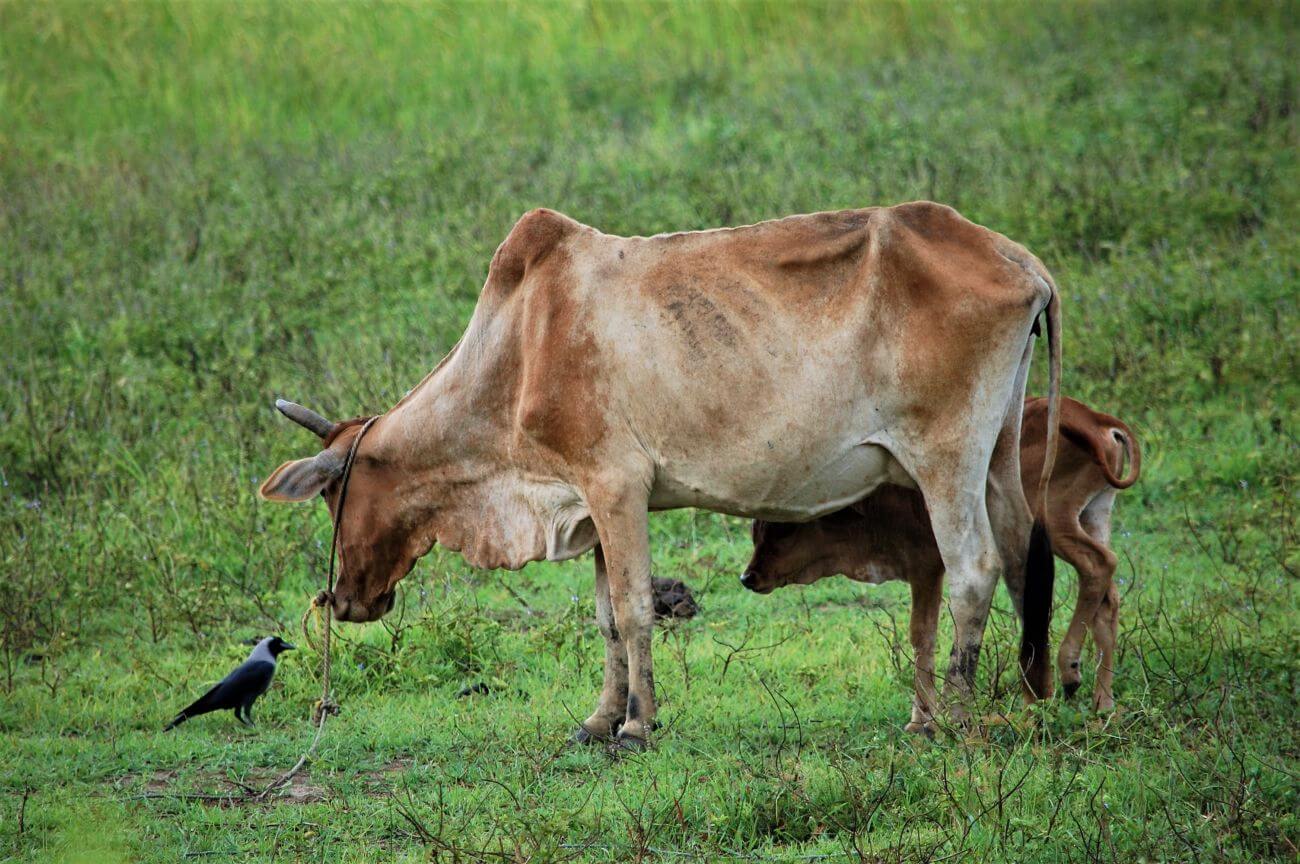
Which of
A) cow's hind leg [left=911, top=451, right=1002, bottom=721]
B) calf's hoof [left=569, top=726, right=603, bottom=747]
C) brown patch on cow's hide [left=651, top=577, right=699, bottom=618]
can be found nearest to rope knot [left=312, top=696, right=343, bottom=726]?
calf's hoof [left=569, top=726, right=603, bottom=747]

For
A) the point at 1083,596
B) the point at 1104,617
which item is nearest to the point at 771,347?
the point at 1083,596

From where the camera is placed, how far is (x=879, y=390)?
5297 mm

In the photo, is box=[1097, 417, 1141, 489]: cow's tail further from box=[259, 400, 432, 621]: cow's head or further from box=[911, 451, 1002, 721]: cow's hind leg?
box=[259, 400, 432, 621]: cow's head

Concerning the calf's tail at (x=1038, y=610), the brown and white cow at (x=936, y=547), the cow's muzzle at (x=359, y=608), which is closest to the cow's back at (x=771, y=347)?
the brown and white cow at (x=936, y=547)

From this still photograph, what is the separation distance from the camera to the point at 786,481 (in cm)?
541

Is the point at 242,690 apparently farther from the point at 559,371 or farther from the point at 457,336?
the point at 457,336

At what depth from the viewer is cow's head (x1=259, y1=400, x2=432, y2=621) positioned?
19.9 feet

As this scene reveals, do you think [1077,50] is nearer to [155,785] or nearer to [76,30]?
[76,30]

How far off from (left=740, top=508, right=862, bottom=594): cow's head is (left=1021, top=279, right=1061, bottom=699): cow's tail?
78 cm

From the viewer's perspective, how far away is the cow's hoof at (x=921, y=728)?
218 inches

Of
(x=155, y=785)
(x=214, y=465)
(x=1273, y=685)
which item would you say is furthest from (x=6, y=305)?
(x=1273, y=685)

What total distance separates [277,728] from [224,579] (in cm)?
171

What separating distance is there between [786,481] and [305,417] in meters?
2.03

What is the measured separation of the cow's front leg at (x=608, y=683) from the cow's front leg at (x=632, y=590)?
171 mm
